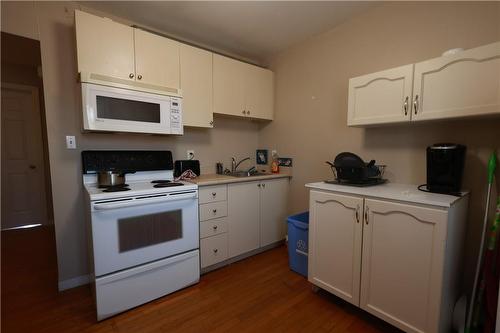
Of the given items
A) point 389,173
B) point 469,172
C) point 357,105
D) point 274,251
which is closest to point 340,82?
point 357,105

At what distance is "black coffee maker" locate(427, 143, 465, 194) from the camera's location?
1.45 metres

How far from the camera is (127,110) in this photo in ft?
6.24

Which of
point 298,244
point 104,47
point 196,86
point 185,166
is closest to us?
point 104,47

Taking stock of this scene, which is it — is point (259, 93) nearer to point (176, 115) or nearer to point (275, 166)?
point (275, 166)

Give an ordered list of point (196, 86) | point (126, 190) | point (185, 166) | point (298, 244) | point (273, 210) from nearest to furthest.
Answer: point (126, 190)
point (298, 244)
point (196, 86)
point (185, 166)
point (273, 210)

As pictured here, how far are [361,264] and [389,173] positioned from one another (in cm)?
82

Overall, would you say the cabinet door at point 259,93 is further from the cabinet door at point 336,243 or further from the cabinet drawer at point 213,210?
the cabinet door at point 336,243

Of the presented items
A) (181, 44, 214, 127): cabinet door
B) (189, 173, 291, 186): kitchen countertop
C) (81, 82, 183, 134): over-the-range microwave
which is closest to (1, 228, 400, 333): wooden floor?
(189, 173, 291, 186): kitchen countertop

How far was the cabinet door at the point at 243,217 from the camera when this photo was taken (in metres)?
2.33

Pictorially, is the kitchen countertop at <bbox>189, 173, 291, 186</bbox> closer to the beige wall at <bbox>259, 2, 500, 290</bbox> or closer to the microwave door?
the beige wall at <bbox>259, 2, 500, 290</bbox>

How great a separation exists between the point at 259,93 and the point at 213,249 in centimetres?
184

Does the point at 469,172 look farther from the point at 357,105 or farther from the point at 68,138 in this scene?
the point at 68,138

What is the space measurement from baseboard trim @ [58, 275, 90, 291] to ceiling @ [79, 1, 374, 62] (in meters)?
2.35

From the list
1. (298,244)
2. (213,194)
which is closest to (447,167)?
(298,244)
